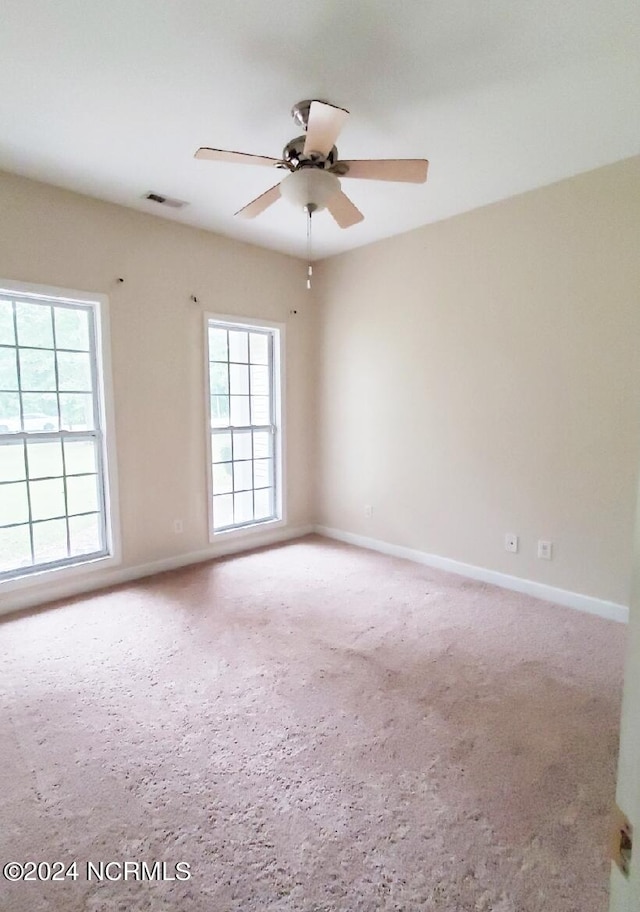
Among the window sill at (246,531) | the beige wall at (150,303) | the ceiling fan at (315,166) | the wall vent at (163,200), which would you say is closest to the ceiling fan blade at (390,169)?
the ceiling fan at (315,166)

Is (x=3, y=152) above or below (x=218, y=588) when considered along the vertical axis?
above

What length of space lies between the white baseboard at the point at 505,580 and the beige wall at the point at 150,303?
1.56 m

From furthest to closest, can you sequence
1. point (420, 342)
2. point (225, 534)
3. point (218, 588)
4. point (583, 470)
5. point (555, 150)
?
point (225, 534) → point (420, 342) → point (218, 588) → point (583, 470) → point (555, 150)

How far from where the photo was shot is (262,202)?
2490mm

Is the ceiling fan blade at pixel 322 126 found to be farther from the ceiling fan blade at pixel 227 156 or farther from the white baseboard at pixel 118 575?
the white baseboard at pixel 118 575

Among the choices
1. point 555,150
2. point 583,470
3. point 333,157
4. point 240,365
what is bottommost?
point 583,470

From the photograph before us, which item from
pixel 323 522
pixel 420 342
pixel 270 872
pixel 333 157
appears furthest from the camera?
pixel 323 522

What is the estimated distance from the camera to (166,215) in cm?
352

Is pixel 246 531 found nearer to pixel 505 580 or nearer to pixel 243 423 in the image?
pixel 243 423

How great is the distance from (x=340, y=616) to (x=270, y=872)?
5.44ft

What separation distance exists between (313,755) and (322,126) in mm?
2540

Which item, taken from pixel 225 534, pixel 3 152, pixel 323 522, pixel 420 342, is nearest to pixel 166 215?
pixel 3 152

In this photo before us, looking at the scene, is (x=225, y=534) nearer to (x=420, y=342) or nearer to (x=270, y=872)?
(x=420, y=342)

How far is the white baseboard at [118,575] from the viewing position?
309cm
